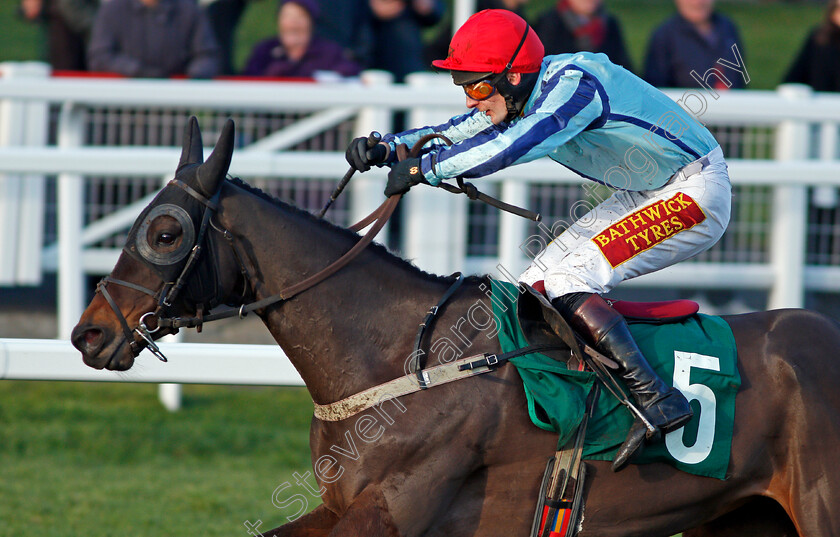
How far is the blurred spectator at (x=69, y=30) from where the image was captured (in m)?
7.37

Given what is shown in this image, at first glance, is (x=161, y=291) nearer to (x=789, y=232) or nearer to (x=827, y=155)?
(x=789, y=232)

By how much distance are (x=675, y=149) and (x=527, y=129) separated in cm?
62

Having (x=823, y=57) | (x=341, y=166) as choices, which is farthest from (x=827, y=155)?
(x=341, y=166)

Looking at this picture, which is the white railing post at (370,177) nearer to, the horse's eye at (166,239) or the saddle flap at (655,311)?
the saddle flap at (655,311)

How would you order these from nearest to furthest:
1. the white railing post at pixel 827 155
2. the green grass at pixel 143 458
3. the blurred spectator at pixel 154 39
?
the green grass at pixel 143 458, the white railing post at pixel 827 155, the blurred spectator at pixel 154 39

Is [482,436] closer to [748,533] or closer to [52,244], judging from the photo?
[748,533]

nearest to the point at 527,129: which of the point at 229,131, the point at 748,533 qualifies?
the point at 229,131

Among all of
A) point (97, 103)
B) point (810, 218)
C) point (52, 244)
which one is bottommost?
point (52, 244)

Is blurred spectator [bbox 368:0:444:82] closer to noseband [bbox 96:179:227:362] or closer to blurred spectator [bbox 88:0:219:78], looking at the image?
blurred spectator [bbox 88:0:219:78]

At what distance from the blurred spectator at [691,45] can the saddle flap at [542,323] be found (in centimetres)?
408

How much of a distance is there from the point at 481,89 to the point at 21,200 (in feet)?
11.8

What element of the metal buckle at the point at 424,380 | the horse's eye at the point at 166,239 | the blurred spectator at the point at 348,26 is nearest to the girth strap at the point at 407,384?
the metal buckle at the point at 424,380

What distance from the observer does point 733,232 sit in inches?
240

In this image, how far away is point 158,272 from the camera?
2918 millimetres
